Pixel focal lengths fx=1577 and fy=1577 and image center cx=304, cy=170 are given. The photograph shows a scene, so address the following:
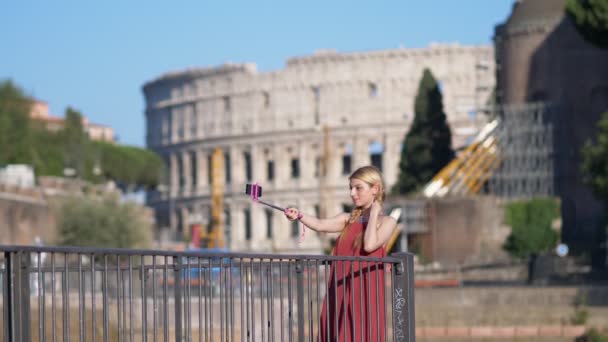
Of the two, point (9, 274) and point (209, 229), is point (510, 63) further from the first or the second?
point (9, 274)

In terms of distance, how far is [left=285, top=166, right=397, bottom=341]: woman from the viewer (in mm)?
8852

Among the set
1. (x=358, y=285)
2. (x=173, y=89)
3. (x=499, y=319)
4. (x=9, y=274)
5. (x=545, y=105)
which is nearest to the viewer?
(x=9, y=274)

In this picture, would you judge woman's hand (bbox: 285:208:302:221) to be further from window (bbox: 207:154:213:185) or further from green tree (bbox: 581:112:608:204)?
window (bbox: 207:154:213:185)

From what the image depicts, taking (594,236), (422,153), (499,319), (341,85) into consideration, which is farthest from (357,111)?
(499,319)

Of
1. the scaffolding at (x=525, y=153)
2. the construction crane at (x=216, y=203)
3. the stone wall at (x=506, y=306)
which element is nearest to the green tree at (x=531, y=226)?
the scaffolding at (x=525, y=153)

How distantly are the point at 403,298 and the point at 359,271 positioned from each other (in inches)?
12.1

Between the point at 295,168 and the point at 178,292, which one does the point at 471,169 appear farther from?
the point at 178,292

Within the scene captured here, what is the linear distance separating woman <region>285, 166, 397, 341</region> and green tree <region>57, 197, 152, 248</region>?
145ft

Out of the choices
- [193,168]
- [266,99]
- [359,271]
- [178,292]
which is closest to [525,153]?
[266,99]

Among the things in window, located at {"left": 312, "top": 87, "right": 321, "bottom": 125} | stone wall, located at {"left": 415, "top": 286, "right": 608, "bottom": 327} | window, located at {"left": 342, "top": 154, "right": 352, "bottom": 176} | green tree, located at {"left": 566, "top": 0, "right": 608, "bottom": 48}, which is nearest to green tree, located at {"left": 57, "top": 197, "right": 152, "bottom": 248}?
green tree, located at {"left": 566, "top": 0, "right": 608, "bottom": 48}

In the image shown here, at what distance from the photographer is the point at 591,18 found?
45.5m

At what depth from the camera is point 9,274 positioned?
7852 mm

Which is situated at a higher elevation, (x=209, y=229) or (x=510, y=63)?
(x=510, y=63)

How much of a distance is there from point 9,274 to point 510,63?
55636mm
